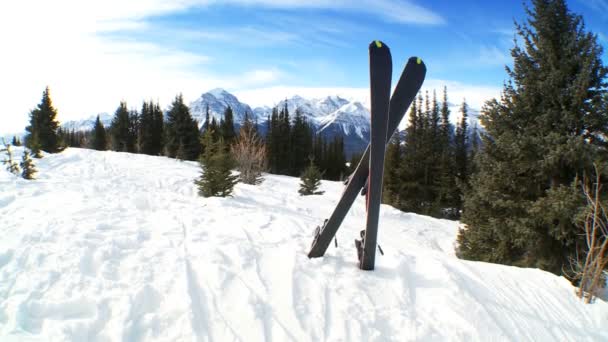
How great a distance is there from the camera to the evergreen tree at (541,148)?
7.19 metres

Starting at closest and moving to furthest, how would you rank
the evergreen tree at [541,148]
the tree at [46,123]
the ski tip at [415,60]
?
the ski tip at [415,60], the evergreen tree at [541,148], the tree at [46,123]

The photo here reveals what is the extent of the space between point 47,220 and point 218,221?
237cm

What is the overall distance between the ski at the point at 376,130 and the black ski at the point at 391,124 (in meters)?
0.25

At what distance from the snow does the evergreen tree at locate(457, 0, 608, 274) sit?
155 inches

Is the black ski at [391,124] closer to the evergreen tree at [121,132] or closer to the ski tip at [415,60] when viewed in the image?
the ski tip at [415,60]

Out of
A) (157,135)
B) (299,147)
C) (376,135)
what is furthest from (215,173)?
(157,135)

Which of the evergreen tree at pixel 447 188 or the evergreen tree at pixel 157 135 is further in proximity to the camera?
the evergreen tree at pixel 157 135

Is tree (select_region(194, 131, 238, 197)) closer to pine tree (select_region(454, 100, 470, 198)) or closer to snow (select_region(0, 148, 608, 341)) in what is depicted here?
snow (select_region(0, 148, 608, 341))

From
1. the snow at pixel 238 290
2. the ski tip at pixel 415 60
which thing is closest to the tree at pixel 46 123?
the snow at pixel 238 290

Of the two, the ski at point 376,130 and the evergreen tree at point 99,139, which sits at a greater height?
the evergreen tree at point 99,139

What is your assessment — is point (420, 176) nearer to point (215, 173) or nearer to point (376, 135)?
point (215, 173)

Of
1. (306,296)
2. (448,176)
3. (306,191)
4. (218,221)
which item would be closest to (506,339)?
(306,296)

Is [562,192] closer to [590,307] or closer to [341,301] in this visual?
[590,307]

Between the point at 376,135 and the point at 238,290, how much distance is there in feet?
7.15
